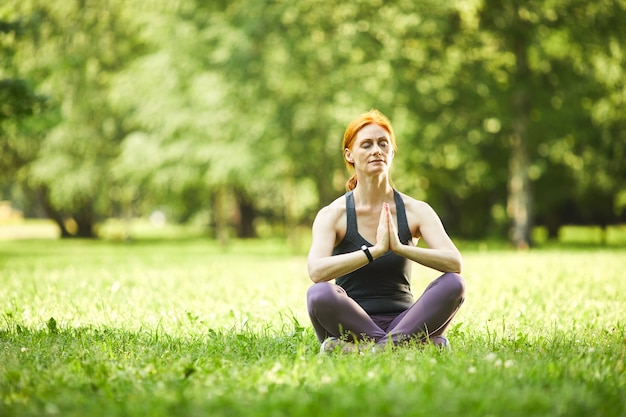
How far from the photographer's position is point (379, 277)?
4629 mm

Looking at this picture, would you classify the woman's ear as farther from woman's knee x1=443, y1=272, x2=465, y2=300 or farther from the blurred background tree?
the blurred background tree

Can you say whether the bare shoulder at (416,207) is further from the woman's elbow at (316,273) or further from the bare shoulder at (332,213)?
the woman's elbow at (316,273)

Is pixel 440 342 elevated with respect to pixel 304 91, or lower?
lower

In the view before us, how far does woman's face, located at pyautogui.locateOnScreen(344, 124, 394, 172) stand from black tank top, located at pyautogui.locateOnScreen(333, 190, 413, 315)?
0.89 ft

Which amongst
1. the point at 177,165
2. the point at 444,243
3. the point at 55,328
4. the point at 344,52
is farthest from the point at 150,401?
the point at 177,165

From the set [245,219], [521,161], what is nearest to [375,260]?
[521,161]

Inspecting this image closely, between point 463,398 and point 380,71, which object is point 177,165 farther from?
point 463,398

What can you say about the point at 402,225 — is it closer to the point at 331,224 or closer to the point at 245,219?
the point at 331,224

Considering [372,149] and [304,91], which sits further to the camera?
[304,91]

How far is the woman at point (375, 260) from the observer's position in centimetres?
426

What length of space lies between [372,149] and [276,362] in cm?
150

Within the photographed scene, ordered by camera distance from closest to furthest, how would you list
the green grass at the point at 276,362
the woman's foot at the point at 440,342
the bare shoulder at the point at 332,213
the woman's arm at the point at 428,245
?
the green grass at the point at 276,362 → the woman's arm at the point at 428,245 → the woman's foot at the point at 440,342 → the bare shoulder at the point at 332,213

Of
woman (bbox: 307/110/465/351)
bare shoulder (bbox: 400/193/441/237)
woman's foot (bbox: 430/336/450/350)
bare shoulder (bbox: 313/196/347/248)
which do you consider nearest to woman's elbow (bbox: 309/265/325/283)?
woman (bbox: 307/110/465/351)

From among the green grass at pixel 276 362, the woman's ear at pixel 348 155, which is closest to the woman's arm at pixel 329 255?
the woman's ear at pixel 348 155
